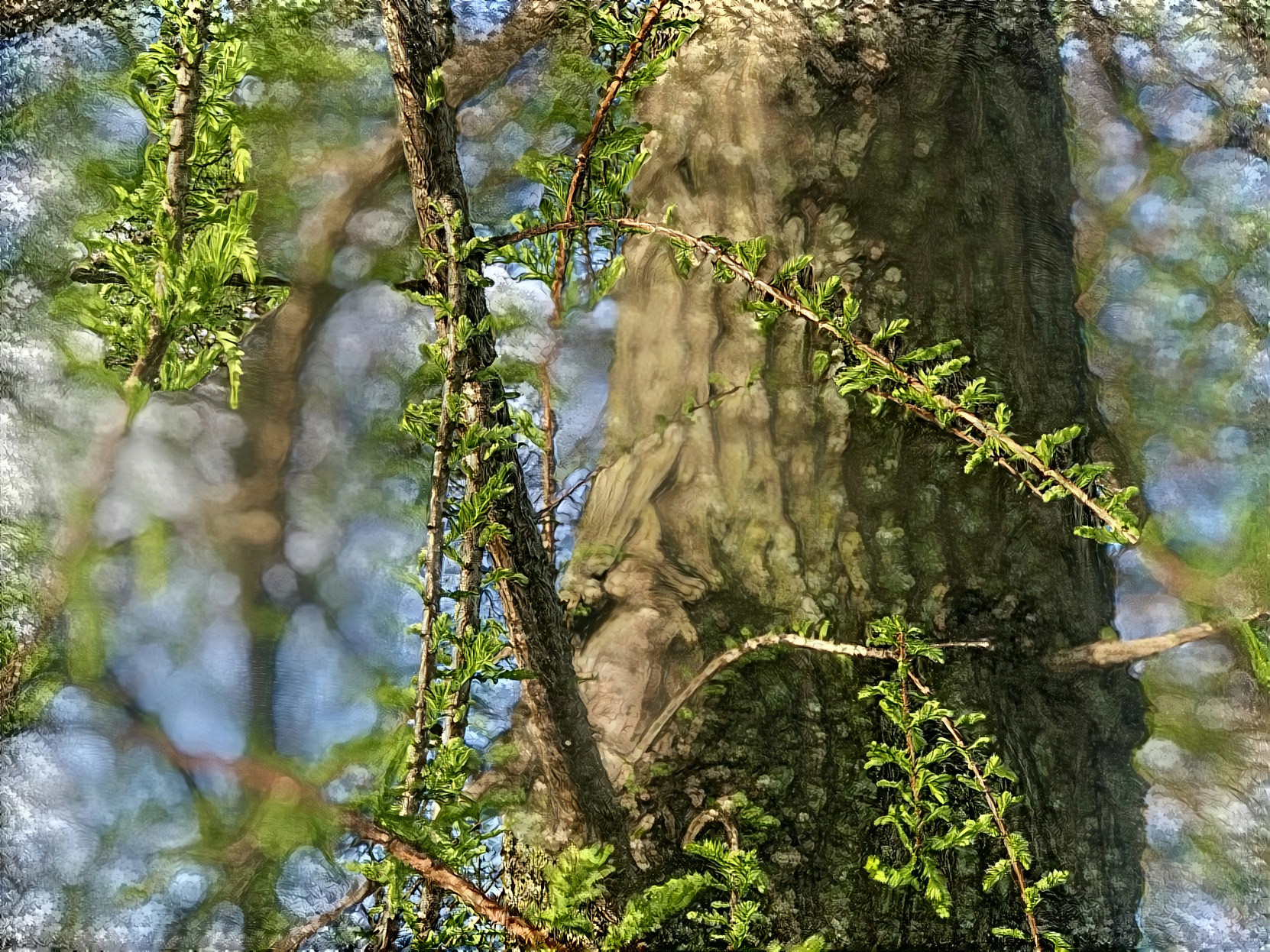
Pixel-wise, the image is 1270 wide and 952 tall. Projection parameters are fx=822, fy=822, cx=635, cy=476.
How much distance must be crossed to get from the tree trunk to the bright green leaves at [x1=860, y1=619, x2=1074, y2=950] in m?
0.03

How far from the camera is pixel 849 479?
2.80 ft

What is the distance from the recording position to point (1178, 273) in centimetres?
88

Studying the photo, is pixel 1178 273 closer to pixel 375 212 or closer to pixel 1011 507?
pixel 1011 507

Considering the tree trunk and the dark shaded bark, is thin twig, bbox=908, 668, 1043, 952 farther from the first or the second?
the dark shaded bark

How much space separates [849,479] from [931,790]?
307mm

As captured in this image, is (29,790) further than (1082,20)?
No

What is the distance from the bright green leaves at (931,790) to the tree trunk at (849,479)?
0.03 m

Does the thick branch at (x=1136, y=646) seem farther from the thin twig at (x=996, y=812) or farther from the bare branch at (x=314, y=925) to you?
the bare branch at (x=314, y=925)

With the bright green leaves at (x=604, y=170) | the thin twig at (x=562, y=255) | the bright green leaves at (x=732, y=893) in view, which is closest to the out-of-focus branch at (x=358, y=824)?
the bright green leaves at (x=732, y=893)

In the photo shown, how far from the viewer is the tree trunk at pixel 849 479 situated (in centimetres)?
80

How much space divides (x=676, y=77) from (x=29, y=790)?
0.93 m

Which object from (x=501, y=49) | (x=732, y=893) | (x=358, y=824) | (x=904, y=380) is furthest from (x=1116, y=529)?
(x=501, y=49)

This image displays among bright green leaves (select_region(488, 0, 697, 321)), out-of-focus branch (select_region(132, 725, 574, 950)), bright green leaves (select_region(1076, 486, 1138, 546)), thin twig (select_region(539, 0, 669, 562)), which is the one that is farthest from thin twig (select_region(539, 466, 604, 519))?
bright green leaves (select_region(1076, 486, 1138, 546))

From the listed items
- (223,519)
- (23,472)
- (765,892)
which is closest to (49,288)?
(23,472)
